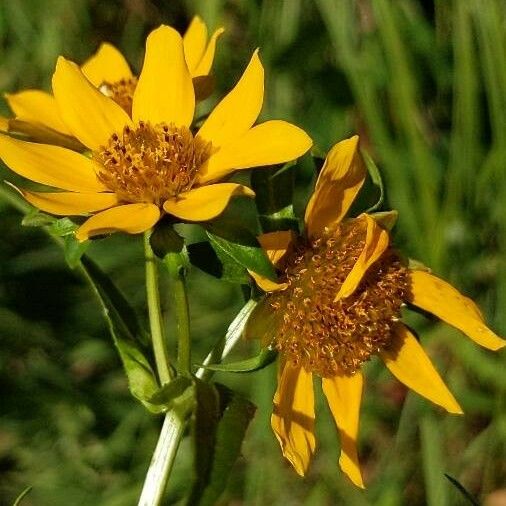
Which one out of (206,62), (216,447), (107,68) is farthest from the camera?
(107,68)

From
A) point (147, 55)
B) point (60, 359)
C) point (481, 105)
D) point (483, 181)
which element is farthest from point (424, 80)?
point (147, 55)

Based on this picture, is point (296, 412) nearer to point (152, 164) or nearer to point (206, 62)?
point (152, 164)

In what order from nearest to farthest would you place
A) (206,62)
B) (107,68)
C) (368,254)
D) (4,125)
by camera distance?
(368,254) < (4,125) < (206,62) < (107,68)

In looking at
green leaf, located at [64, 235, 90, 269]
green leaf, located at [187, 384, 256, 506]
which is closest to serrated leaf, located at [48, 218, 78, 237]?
green leaf, located at [64, 235, 90, 269]

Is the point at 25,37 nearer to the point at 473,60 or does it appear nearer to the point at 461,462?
the point at 473,60

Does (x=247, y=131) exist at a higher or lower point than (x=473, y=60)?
higher

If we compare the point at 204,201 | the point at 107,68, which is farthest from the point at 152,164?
the point at 107,68

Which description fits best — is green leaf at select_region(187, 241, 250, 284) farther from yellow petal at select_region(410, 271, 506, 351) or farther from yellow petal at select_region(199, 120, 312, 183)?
yellow petal at select_region(410, 271, 506, 351)
